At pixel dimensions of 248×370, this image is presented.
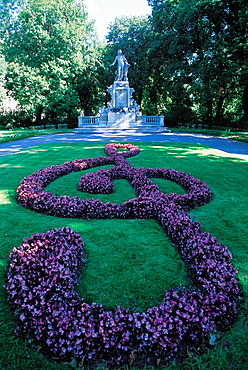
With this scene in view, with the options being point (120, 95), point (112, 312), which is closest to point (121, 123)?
point (120, 95)

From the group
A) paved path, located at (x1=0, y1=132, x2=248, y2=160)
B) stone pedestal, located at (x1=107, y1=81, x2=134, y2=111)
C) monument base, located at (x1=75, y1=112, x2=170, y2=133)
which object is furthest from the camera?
stone pedestal, located at (x1=107, y1=81, x2=134, y2=111)

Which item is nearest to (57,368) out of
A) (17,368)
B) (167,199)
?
Answer: (17,368)

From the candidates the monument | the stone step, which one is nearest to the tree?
the monument

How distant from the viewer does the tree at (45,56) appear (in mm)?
26062

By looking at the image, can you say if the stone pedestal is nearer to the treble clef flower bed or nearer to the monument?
the monument

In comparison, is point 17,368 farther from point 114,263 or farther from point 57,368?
point 114,263

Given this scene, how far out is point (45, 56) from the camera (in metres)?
27.5

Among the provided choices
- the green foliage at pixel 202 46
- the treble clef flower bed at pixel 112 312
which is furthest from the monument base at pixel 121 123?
the treble clef flower bed at pixel 112 312

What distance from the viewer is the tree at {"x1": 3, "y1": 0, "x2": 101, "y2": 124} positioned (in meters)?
26.1

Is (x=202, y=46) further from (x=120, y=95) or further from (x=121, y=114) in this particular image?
(x=121, y=114)

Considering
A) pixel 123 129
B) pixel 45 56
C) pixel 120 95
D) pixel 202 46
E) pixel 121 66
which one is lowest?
pixel 123 129

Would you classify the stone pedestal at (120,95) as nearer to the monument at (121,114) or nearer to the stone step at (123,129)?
the monument at (121,114)

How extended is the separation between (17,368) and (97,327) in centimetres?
74

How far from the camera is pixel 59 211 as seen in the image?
16.5ft
